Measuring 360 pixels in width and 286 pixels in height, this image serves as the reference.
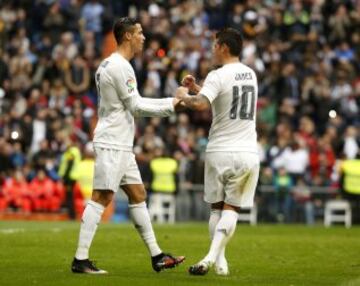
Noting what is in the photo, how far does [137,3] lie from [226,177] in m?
22.9

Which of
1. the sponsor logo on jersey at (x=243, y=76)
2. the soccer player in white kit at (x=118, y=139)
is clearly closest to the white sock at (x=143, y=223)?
the soccer player in white kit at (x=118, y=139)

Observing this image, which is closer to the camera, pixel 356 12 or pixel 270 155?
pixel 270 155

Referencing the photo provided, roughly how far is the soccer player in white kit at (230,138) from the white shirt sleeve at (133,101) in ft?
0.99

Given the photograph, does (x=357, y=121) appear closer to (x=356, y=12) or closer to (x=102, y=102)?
(x=356, y=12)

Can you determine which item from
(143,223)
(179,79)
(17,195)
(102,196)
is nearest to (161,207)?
(17,195)

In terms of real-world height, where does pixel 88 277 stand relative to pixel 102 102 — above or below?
below

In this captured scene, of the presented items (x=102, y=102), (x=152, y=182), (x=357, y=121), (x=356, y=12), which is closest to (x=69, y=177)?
(x=152, y=182)

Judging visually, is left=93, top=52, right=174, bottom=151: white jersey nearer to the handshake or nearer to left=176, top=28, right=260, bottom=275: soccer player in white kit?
the handshake

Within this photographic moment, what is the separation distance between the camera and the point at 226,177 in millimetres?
12789

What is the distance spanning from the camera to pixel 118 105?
12930 mm

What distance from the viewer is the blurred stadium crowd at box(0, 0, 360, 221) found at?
98.1 ft

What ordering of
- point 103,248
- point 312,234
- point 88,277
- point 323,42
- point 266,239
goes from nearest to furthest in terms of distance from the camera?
point 88,277 < point 103,248 < point 266,239 < point 312,234 < point 323,42

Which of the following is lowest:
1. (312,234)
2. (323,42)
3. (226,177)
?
(312,234)

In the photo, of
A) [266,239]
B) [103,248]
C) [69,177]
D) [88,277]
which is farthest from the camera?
[69,177]
